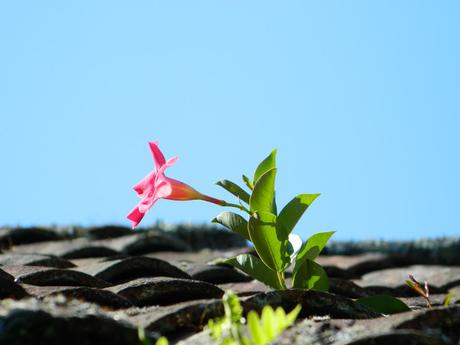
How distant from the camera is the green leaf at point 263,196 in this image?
2.26 meters

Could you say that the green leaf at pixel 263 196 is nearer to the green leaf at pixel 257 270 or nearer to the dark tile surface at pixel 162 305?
the green leaf at pixel 257 270

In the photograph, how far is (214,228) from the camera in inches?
248

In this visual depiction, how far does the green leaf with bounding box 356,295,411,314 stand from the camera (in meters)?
2.22

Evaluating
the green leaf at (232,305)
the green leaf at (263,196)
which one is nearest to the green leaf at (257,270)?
the green leaf at (263,196)

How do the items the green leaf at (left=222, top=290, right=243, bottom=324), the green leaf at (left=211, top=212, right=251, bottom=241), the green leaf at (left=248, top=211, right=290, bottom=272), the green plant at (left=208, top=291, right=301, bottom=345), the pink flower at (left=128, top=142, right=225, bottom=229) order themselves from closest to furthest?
1. the green plant at (left=208, top=291, right=301, bottom=345)
2. the green leaf at (left=222, top=290, right=243, bottom=324)
3. the green leaf at (left=248, top=211, right=290, bottom=272)
4. the green leaf at (left=211, top=212, right=251, bottom=241)
5. the pink flower at (left=128, top=142, right=225, bottom=229)

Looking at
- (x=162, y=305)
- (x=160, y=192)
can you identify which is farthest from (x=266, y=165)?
(x=162, y=305)

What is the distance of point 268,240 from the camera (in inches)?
87.8

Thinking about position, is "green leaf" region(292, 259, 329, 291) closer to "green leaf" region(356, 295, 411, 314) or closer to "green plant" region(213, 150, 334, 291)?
"green plant" region(213, 150, 334, 291)

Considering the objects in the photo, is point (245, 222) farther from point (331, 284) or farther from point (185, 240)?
point (185, 240)

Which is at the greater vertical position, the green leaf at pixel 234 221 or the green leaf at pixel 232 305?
the green leaf at pixel 234 221

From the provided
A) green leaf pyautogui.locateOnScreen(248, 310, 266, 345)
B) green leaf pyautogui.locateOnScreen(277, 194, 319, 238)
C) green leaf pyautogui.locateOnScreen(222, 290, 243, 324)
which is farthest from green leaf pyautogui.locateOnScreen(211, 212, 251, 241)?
green leaf pyautogui.locateOnScreen(248, 310, 266, 345)

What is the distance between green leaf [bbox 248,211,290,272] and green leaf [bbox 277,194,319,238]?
0.13ft

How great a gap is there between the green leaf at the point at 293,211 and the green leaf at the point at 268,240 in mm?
40

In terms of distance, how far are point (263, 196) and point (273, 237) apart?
4.5 inches
